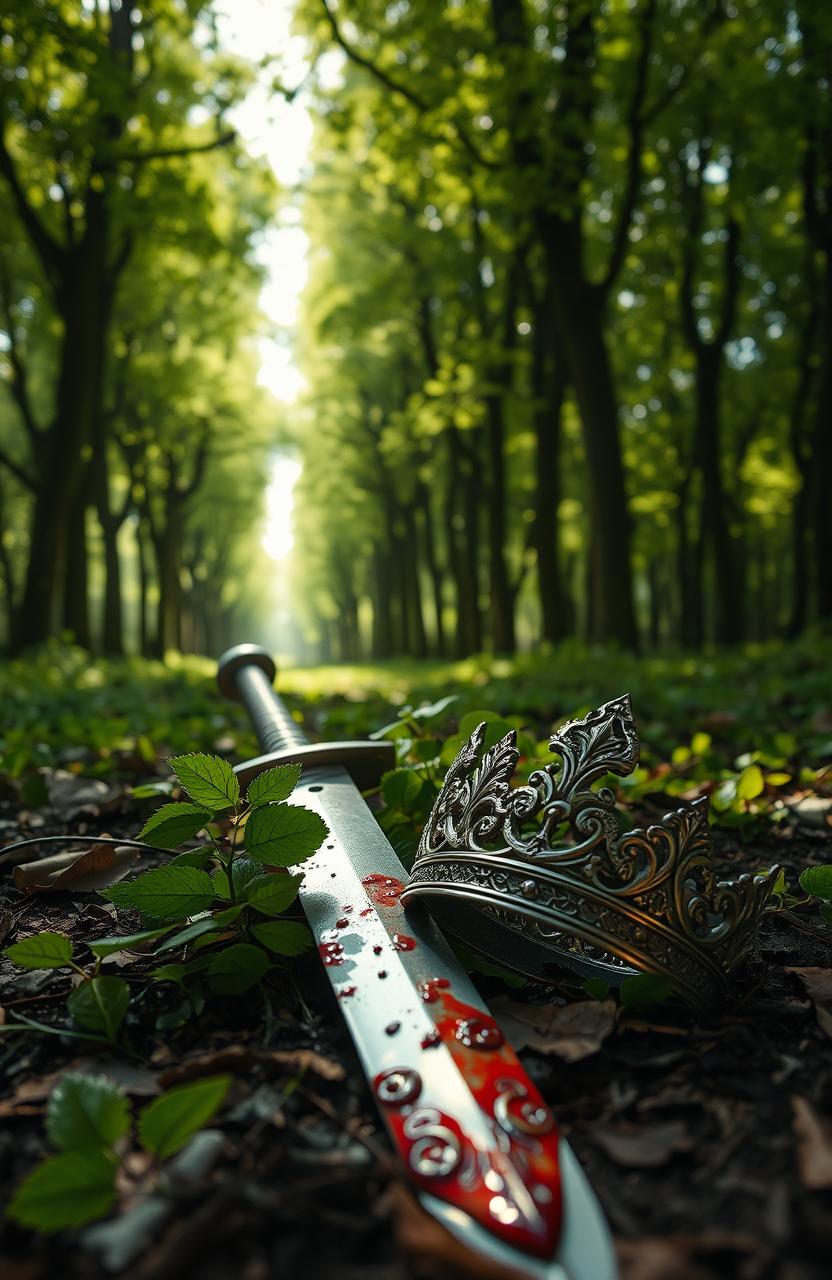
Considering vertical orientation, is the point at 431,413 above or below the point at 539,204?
below

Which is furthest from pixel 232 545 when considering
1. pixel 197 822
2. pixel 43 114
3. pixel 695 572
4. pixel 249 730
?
pixel 197 822

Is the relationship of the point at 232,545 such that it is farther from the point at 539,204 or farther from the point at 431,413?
the point at 539,204

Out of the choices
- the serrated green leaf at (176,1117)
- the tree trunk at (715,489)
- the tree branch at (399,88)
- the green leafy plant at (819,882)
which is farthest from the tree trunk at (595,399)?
the serrated green leaf at (176,1117)

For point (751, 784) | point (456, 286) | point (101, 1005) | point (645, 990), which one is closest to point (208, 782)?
point (101, 1005)

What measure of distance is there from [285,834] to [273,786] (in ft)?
0.36

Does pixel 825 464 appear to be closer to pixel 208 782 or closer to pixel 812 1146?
pixel 208 782

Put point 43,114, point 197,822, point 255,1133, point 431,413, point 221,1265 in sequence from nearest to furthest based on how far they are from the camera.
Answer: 1. point 221,1265
2. point 255,1133
3. point 197,822
4. point 43,114
5. point 431,413

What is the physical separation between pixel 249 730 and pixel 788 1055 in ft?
12.3

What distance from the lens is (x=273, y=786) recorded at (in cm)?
166

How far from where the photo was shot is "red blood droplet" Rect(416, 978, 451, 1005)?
1.34 meters

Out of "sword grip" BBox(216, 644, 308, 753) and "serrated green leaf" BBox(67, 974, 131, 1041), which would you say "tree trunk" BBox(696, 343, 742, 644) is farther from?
"serrated green leaf" BBox(67, 974, 131, 1041)

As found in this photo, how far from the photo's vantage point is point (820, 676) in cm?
581

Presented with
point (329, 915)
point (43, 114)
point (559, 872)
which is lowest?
point (329, 915)

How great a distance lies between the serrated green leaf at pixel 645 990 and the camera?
1442 mm
